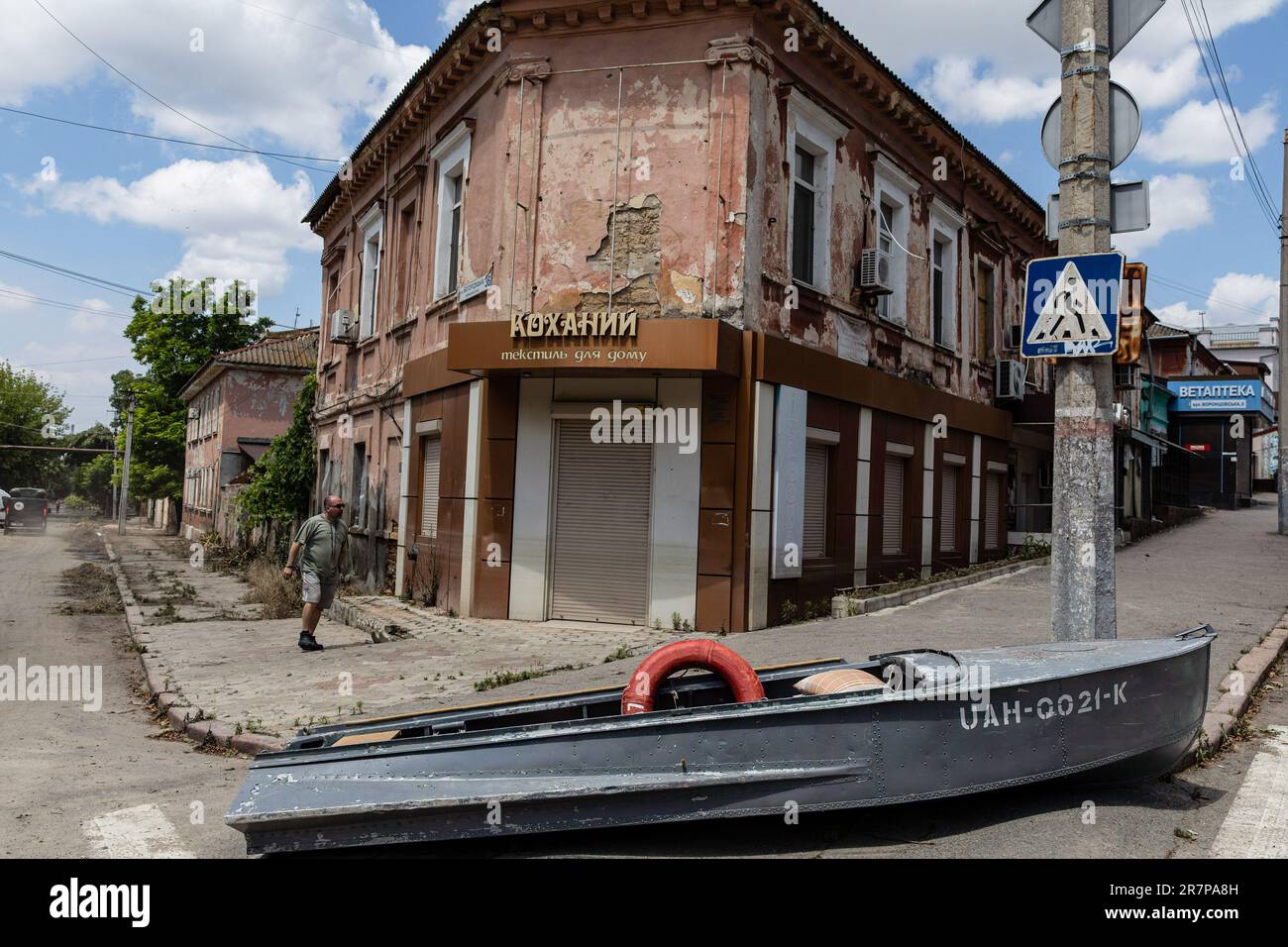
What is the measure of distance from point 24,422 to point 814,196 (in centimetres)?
6657

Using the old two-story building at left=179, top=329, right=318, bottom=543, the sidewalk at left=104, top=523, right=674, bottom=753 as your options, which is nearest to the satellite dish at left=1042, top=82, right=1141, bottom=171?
the sidewalk at left=104, top=523, right=674, bottom=753

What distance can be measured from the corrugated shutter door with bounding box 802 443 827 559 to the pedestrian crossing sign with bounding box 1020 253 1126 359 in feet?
21.1

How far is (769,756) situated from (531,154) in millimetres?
9330

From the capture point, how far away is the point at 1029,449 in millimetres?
20844

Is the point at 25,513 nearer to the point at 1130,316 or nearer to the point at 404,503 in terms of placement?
the point at 404,503

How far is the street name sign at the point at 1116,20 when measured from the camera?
5766 mm

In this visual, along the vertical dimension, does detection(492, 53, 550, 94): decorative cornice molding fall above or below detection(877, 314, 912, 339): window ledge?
above

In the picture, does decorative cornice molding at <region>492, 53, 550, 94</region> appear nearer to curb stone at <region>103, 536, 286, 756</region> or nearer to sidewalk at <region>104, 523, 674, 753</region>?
sidewalk at <region>104, 523, 674, 753</region>

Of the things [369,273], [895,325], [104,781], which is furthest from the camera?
[369,273]

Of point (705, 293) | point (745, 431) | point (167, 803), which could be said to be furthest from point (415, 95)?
point (167, 803)

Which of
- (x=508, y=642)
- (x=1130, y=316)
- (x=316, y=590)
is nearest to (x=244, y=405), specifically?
(x=316, y=590)

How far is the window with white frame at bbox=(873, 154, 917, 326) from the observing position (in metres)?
14.1

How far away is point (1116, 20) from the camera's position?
5867 mm

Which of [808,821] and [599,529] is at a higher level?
[599,529]
